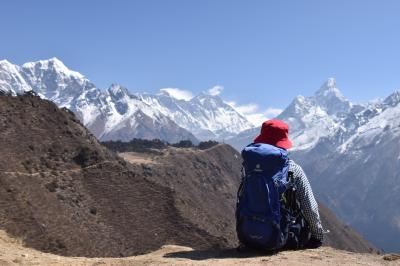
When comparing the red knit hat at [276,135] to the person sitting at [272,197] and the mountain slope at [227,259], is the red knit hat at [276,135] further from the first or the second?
the mountain slope at [227,259]

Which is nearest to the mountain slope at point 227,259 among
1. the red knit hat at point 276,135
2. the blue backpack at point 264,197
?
the blue backpack at point 264,197

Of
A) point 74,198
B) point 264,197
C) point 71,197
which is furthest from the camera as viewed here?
point 74,198

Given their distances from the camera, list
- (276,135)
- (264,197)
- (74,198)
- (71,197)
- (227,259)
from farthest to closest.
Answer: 1. (74,198)
2. (71,197)
3. (276,135)
4. (227,259)
5. (264,197)

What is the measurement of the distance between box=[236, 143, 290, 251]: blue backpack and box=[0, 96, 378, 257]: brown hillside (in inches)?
1053

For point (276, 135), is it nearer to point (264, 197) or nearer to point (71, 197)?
point (264, 197)

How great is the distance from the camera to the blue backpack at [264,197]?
12.1 metres

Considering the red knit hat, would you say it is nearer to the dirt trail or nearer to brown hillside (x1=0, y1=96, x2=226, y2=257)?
the dirt trail

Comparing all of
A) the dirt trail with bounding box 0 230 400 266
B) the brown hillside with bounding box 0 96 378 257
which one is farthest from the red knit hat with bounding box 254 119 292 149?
the brown hillside with bounding box 0 96 378 257

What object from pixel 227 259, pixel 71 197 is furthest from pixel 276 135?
pixel 71 197

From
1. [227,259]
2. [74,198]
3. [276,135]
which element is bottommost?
[227,259]

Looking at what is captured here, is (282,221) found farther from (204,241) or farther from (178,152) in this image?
(178,152)

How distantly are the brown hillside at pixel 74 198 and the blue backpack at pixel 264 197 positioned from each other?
26.7 meters

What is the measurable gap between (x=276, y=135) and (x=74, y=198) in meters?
41.0

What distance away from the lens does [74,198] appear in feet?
169
